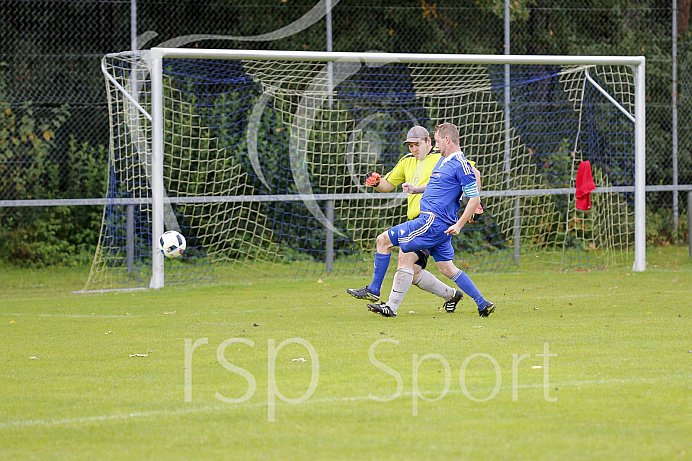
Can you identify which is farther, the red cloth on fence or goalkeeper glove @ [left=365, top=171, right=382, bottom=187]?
the red cloth on fence

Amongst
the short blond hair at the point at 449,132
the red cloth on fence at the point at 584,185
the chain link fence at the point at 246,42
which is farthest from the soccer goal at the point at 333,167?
the short blond hair at the point at 449,132

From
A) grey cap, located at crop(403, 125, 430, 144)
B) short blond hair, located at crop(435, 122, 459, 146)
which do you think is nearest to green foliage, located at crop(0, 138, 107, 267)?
grey cap, located at crop(403, 125, 430, 144)

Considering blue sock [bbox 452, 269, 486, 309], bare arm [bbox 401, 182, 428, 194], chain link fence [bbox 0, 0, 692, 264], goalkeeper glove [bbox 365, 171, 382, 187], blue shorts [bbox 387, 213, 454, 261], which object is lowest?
blue sock [bbox 452, 269, 486, 309]

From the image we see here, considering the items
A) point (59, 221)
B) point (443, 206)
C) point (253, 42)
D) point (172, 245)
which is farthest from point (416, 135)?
point (59, 221)

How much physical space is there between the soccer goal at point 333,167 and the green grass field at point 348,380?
12.5 ft

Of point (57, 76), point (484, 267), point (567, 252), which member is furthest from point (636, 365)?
point (57, 76)

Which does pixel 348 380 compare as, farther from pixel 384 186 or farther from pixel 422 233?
pixel 384 186

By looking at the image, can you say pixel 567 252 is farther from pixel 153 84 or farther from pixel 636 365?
pixel 636 365

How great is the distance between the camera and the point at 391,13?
16.9 m

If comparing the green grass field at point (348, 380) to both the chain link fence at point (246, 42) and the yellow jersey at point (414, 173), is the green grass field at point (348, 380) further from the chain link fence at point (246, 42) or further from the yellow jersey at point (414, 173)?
the chain link fence at point (246, 42)

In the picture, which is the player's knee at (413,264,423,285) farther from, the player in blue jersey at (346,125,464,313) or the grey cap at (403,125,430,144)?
the grey cap at (403,125,430,144)

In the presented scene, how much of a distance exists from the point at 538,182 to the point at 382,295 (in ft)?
20.0

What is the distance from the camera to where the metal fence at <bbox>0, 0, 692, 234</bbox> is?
15047 mm

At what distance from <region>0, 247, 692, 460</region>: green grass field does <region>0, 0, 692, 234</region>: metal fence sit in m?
5.26
